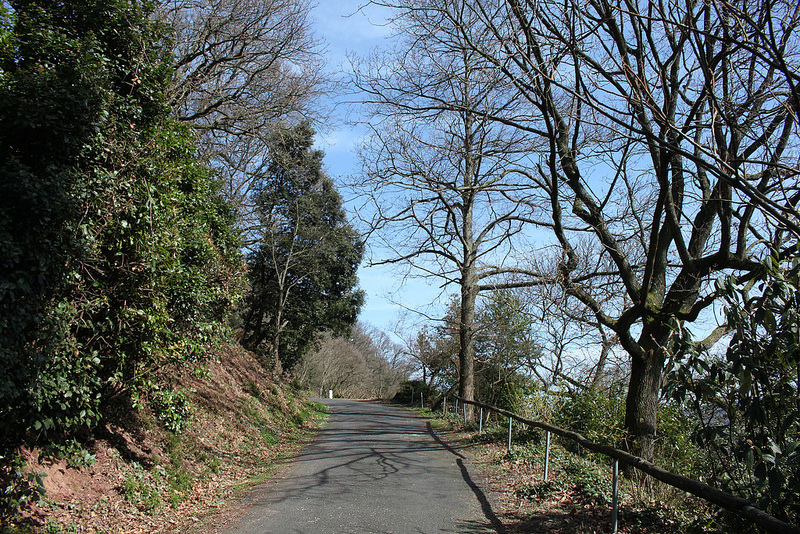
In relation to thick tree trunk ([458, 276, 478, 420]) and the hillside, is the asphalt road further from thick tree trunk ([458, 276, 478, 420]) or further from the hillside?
thick tree trunk ([458, 276, 478, 420])

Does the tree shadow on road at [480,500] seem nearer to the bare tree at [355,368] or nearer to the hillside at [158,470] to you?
the hillside at [158,470]

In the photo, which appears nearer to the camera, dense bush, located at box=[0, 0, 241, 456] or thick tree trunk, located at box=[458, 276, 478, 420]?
dense bush, located at box=[0, 0, 241, 456]

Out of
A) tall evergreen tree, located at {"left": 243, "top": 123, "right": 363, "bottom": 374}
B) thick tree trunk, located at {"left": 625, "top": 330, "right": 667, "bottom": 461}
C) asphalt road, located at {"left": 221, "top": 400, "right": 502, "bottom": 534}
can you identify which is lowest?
asphalt road, located at {"left": 221, "top": 400, "right": 502, "bottom": 534}

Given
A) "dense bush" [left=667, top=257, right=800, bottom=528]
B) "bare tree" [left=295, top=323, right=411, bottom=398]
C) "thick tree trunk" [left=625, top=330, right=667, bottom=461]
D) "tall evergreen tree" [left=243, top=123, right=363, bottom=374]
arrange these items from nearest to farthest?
1. "dense bush" [left=667, top=257, right=800, bottom=528]
2. "thick tree trunk" [left=625, top=330, right=667, bottom=461]
3. "tall evergreen tree" [left=243, top=123, right=363, bottom=374]
4. "bare tree" [left=295, top=323, right=411, bottom=398]

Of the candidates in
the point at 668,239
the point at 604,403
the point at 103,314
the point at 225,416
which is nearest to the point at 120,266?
the point at 103,314

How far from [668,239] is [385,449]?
748 centimetres

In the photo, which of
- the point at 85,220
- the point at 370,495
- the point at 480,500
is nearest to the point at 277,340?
the point at 370,495

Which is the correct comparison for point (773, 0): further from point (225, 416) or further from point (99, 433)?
point (225, 416)

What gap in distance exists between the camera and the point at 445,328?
21.4m

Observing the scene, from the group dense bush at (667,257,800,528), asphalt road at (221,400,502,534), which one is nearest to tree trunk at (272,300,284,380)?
asphalt road at (221,400,502,534)

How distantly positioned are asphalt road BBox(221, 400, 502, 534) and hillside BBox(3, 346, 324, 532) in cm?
77

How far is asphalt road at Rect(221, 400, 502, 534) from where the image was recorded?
6.30 m

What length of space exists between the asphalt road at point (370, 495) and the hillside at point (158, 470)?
768 millimetres

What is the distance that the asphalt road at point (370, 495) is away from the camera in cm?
630
